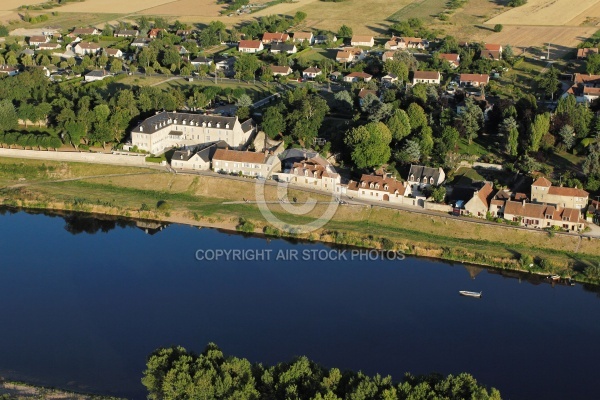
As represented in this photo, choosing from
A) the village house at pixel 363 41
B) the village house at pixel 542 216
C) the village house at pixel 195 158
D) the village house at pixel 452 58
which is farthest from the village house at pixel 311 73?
the village house at pixel 542 216

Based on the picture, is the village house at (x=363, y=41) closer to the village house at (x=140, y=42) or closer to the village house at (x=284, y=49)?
the village house at (x=284, y=49)

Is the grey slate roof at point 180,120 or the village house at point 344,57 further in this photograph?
the village house at point 344,57

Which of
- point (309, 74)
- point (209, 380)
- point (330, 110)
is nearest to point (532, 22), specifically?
point (309, 74)

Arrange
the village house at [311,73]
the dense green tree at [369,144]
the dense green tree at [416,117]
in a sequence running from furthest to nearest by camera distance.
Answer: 1. the village house at [311,73]
2. the dense green tree at [416,117]
3. the dense green tree at [369,144]

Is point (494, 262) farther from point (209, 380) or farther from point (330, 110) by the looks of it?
point (330, 110)

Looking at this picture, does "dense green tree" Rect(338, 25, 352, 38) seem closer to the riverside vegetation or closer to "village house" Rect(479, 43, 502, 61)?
"village house" Rect(479, 43, 502, 61)

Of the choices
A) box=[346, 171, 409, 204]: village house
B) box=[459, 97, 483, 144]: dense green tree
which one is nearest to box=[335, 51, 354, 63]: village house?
box=[459, 97, 483, 144]: dense green tree

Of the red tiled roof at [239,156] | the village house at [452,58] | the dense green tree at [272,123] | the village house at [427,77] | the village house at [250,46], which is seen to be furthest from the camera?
the village house at [250,46]
